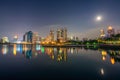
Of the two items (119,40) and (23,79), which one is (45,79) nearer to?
(23,79)

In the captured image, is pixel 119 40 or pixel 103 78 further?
pixel 119 40

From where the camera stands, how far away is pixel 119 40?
158500mm

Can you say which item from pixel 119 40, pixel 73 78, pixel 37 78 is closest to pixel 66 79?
pixel 73 78

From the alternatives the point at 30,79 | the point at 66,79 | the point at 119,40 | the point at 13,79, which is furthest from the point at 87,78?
the point at 119,40

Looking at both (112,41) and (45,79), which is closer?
(45,79)

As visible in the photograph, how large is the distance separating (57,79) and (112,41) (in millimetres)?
159473

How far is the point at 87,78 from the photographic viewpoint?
22.4 meters

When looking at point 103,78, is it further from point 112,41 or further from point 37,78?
point 112,41

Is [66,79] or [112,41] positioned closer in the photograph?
[66,79]

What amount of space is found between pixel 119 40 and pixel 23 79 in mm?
156630

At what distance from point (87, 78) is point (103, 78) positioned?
8.52 feet

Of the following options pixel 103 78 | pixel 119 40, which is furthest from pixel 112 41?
pixel 103 78

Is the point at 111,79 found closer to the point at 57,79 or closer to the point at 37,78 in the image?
the point at 57,79

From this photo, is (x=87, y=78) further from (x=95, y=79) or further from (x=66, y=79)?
(x=66, y=79)
